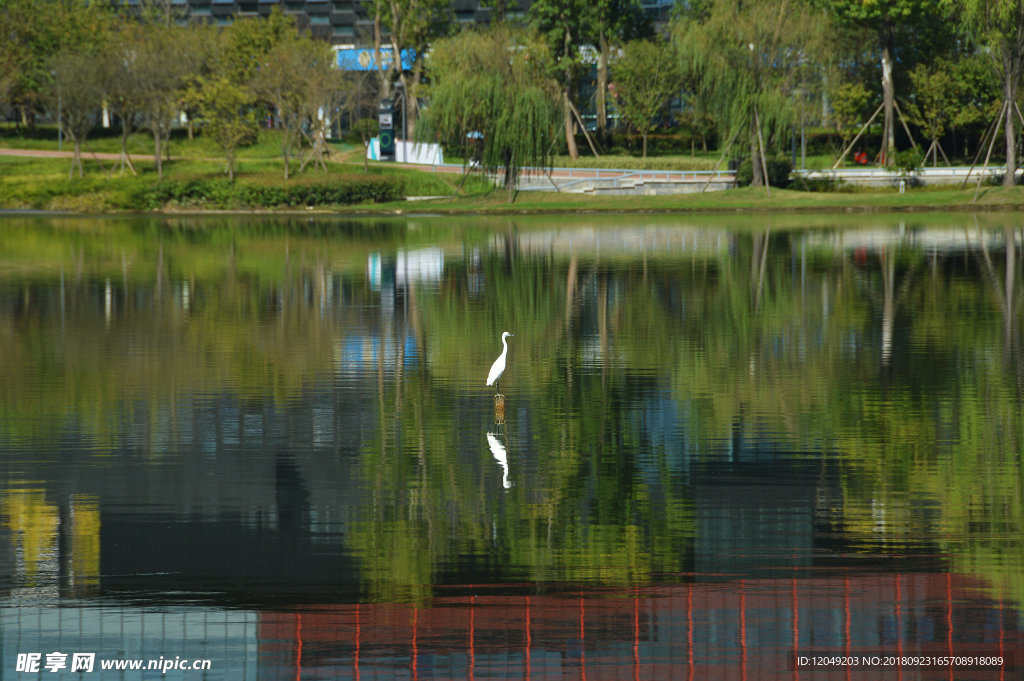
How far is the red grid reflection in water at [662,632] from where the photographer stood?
789 centimetres

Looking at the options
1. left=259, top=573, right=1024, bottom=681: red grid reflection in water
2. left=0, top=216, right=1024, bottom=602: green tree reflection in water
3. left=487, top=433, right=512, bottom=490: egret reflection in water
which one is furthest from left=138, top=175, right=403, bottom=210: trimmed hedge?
left=259, top=573, right=1024, bottom=681: red grid reflection in water

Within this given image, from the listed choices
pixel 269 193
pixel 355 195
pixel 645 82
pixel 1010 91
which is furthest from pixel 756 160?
pixel 269 193

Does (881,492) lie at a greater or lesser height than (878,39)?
lesser

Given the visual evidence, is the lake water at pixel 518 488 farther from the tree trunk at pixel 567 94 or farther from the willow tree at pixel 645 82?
the willow tree at pixel 645 82

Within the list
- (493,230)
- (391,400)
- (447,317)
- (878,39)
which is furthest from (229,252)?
(878,39)

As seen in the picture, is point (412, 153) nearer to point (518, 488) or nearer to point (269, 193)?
point (269, 193)

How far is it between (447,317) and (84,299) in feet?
28.7

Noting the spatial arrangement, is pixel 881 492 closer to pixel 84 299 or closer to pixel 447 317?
pixel 447 317

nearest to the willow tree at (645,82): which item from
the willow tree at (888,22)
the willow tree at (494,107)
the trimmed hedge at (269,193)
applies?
the willow tree at (888,22)

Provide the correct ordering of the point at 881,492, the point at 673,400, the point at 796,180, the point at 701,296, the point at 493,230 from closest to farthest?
the point at 881,492, the point at 673,400, the point at 701,296, the point at 493,230, the point at 796,180

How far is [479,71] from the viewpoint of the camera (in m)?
66.1

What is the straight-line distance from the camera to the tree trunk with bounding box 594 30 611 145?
8819 cm

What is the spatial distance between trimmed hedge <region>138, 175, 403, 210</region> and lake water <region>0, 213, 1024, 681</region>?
40.4 meters

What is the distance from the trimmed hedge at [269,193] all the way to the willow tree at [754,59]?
57.4ft
